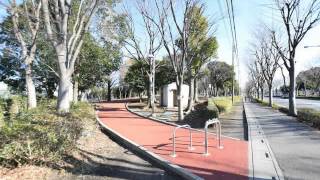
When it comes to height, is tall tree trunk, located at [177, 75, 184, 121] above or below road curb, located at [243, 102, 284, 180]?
above

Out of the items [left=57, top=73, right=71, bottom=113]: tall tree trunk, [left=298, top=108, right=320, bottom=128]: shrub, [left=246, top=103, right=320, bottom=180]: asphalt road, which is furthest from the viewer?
[left=298, top=108, right=320, bottom=128]: shrub

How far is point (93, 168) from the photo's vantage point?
29.9ft

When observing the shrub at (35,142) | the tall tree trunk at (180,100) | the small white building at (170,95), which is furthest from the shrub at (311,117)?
the small white building at (170,95)

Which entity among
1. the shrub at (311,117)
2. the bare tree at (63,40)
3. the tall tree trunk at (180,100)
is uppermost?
the bare tree at (63,40)

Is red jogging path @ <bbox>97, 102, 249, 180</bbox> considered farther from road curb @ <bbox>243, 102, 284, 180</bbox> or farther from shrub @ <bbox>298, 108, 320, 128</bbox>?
shrub @ <bbox>298, 108, 320, 128</bbox>

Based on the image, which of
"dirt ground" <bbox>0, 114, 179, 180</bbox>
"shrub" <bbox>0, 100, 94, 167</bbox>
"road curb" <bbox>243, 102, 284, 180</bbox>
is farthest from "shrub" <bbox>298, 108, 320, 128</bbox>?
"shrub" <bbox>0, 100, 94, 167</bbox>

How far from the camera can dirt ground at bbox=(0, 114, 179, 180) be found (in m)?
7.93

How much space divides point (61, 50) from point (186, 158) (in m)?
7.80

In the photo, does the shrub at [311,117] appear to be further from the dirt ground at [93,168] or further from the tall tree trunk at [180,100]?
the dirt ground at [93,168]

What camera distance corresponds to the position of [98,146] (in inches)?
452

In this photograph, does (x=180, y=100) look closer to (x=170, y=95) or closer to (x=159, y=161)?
(x=159, y=161)

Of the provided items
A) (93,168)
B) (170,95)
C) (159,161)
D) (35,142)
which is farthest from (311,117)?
(170,95)

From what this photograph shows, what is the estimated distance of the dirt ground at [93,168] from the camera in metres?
7.93

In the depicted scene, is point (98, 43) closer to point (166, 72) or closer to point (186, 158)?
point (166, 72)
